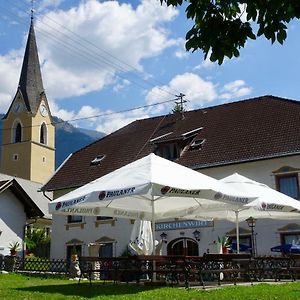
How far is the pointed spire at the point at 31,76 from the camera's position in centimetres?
7144

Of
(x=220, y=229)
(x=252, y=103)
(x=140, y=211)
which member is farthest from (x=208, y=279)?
(x=252, y=103)

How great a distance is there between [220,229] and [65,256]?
10643mm

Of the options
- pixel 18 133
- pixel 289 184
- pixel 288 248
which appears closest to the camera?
pixel 288 248

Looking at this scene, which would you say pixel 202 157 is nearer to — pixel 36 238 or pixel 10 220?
pixel 10 220

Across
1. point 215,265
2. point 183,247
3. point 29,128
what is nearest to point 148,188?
point 215,265

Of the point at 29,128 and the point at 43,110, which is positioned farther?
the point at 43,110

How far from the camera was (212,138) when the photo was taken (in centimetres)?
2997

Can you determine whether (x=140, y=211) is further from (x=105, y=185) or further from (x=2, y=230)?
(x=2, y=230)

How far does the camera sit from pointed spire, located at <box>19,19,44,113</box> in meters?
71.4

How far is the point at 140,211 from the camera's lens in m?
15.1

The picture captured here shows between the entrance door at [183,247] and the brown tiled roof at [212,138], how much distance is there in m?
3.89

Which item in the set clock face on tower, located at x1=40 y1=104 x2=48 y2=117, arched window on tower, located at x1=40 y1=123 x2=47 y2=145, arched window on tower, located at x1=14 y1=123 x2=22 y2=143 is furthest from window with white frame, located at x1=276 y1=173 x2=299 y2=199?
arched window on tower, located at x1=14 y1=123 x2=22 y2=143

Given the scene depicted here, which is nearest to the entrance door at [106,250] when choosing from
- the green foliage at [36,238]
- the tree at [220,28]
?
the green foliage at [36,238]

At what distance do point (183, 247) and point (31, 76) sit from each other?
49.4 meters
